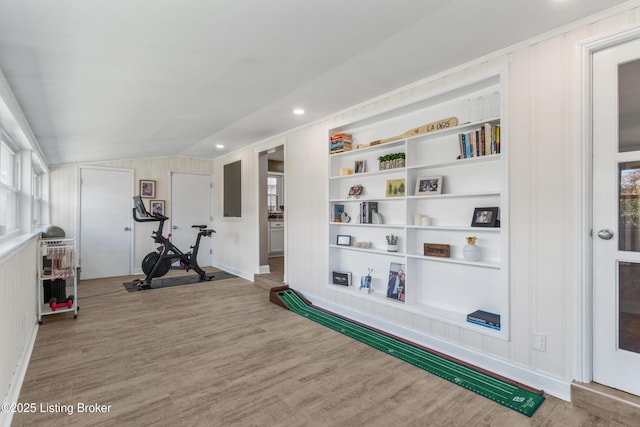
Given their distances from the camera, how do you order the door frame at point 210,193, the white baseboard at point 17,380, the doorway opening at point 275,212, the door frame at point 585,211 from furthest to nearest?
the doorway opening at point 275,212 → the door frame at point 210,193 → the door frame at point 585,211 → the white baseboard at point 17,380

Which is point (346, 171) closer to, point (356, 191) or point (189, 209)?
point (356, 191)

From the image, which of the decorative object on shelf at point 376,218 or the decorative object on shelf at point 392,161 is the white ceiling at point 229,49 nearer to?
the decorative object on shelf at point 392,161

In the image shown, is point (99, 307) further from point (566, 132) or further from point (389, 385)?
point (566, 132)

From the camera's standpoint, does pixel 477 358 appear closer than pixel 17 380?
No

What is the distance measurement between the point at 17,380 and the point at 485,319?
341 centimetres

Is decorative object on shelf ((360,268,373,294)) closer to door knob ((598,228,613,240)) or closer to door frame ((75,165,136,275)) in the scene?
door knob ((598,228,613,240))

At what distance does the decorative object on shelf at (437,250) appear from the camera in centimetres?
293

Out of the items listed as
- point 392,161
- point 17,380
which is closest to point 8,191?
point 17,380

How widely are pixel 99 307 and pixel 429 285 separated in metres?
4.02

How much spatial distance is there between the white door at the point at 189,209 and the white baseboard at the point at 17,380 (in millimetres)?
3885

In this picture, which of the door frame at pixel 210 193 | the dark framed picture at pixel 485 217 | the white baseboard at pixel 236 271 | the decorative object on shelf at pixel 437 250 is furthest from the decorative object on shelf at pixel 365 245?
the door frame at pixel 210 193

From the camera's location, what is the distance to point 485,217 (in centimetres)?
266

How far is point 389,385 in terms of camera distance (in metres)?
2.34

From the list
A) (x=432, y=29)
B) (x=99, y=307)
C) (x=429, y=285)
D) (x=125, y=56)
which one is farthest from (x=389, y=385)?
(x=99, y=307)
